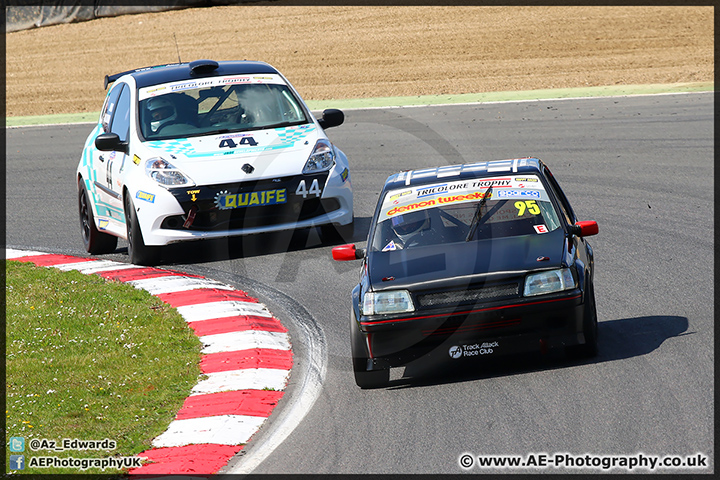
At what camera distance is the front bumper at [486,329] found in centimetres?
621

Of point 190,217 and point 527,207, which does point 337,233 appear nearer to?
point 190,217

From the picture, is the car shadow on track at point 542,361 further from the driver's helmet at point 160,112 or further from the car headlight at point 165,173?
the driver's helmet at point 160,112

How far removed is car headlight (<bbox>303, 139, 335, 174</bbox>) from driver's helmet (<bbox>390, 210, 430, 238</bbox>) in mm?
2908

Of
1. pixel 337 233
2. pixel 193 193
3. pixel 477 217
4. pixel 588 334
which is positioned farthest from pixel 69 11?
pixel 588 334

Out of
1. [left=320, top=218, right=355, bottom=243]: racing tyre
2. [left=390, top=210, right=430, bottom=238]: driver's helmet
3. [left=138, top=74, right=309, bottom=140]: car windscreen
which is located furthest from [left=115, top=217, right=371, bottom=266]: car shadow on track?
[left=390, top=210, right=430, bottom=238]: driver's helmet

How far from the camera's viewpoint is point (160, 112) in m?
10.6

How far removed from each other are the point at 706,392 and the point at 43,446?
3636 mm

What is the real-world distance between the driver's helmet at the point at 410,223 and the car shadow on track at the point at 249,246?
332 cm

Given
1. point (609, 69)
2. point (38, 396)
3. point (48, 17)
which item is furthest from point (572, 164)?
point (48, 17)

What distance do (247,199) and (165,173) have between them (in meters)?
0.83

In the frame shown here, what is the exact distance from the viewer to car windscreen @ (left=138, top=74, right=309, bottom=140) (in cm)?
1052

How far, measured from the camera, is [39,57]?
31578 millimetres

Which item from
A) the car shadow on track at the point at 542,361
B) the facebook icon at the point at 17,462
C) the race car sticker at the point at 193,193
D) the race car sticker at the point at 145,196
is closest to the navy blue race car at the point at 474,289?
the car shadow on track at the point at 542,361

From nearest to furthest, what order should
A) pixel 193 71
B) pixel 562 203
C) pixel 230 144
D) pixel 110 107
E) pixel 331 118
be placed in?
1. pixel 562 203
2. pixel 230 144
3. pixel 331 118
4. pixel 193 71
5. pixel 110 107
